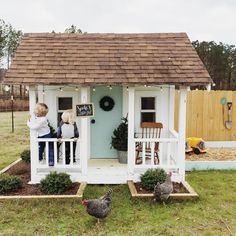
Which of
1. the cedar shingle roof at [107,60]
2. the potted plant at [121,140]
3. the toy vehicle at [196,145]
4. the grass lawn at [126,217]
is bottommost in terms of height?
the grass lawn at [126,217]

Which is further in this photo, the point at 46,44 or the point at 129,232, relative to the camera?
the point at 46,44

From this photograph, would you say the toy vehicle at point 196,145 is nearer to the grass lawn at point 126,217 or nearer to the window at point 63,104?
the grass lawn at point 126,217

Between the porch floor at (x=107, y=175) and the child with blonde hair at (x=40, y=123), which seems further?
the porch floor at (x=107, y=175)

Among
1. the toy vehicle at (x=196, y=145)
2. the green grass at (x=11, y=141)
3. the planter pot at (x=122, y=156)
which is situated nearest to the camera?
the planter pot at (x=122, y=156)

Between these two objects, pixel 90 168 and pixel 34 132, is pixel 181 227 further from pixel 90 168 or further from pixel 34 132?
pixel 34 132

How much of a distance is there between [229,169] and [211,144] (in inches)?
140

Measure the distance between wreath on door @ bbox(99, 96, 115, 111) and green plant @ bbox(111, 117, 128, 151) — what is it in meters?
0.52

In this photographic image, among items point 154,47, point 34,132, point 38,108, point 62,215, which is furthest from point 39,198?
point 154,47

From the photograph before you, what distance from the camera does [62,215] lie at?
6445mm

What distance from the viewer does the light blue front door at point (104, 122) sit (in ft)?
30.5

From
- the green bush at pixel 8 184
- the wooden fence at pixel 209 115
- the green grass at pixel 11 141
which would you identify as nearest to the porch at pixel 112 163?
the green bush at pixel 8 184

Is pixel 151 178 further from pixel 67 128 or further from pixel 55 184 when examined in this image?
pixel 67 128

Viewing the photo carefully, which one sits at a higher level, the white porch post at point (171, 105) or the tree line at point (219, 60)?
the tree line at point (219, 60)

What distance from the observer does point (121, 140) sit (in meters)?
9.01
